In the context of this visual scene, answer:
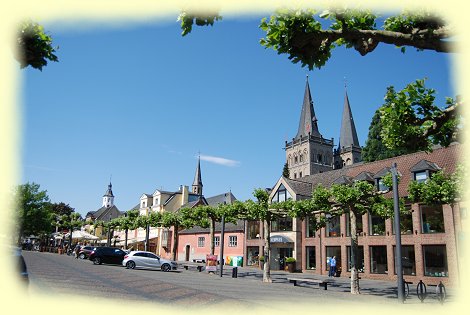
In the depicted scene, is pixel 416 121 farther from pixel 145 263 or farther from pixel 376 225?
pixel 145 263

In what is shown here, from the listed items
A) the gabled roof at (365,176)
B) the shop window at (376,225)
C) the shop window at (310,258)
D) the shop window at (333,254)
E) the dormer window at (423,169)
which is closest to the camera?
the dormer window at (423,169)

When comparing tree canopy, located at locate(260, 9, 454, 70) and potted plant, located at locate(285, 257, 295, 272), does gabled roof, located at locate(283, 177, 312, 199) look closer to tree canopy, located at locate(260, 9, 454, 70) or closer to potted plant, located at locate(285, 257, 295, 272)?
potted plant, located at locate(285, 257, 295, 272)

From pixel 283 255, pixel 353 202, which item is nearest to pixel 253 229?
pixel 283 255

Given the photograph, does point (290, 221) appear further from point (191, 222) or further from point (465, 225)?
point (465, 225)

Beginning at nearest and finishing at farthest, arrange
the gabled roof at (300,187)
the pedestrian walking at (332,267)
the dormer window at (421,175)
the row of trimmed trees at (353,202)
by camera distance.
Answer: the row of trimmed trees at (353,202) → the dormer window at (421,175) → the pedestrian walking at (332,267) → the gabled roof at (300,187)

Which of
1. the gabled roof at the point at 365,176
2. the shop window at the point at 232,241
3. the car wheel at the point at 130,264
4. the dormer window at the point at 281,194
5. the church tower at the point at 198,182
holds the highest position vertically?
the church tower at the point at 198,182

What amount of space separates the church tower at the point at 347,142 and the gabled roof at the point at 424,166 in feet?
241

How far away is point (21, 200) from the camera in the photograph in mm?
60531

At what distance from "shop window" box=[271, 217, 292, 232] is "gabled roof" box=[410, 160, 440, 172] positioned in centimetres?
1473

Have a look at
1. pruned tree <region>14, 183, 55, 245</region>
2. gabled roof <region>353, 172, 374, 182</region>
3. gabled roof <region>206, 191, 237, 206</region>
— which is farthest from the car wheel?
pruned tree <region>14, 183, 55, 245</region>

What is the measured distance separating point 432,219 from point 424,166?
4371mm

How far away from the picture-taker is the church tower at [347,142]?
341 feet

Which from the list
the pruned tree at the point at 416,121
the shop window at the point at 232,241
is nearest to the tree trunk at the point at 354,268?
the pruned tree at the point at 416,121

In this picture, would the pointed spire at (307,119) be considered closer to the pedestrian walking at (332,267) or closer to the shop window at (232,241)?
the shop window at (232,241)
